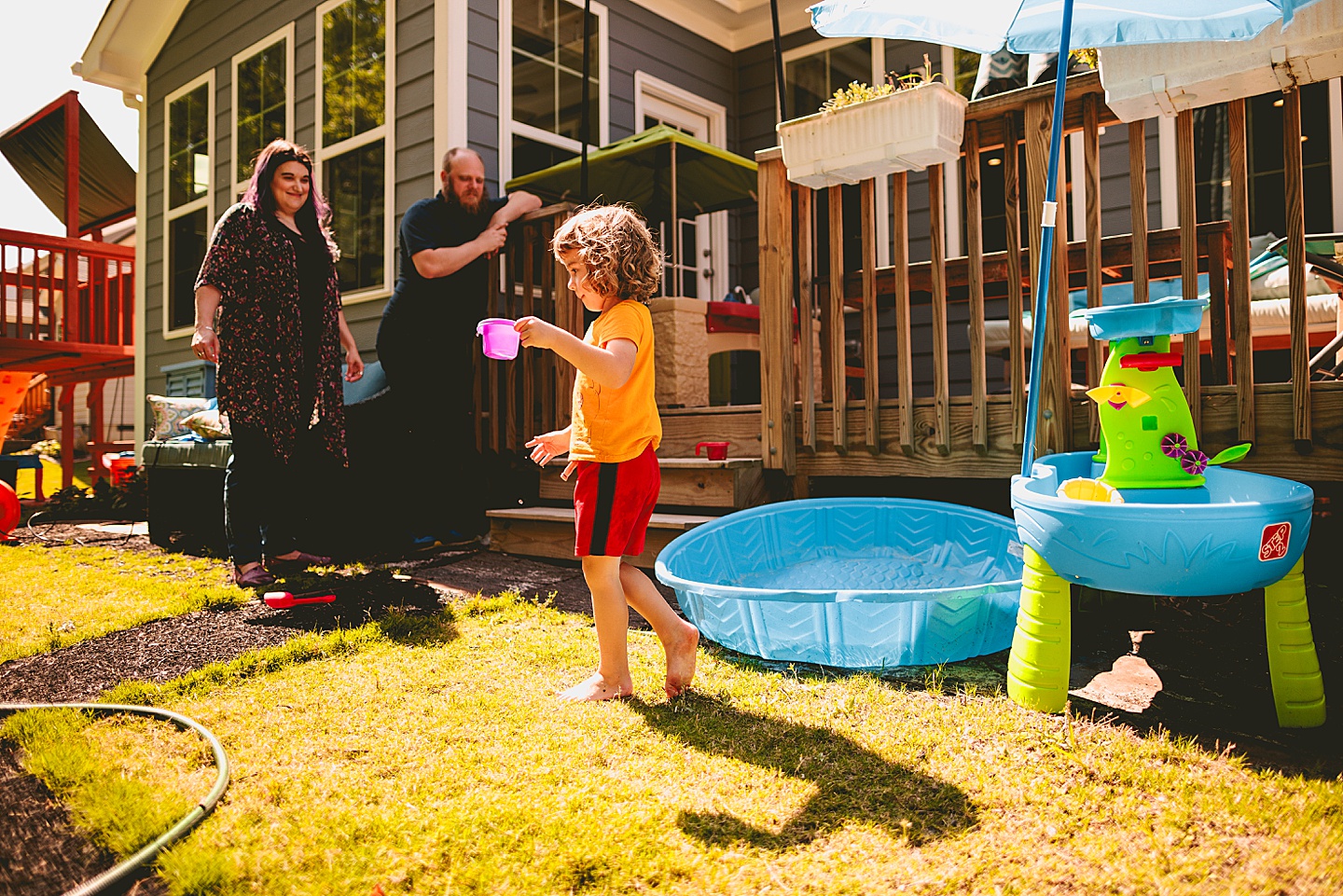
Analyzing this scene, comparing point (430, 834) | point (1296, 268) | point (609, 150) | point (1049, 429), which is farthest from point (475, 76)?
point (430, 834)

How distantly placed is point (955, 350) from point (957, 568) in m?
3.63

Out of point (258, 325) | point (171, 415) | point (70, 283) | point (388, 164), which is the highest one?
point (388, 164)

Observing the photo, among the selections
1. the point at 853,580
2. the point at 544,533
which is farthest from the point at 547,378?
the point at 853,580

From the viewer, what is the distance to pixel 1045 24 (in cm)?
246

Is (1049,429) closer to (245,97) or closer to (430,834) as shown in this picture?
(430,834)

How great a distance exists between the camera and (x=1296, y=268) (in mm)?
2400

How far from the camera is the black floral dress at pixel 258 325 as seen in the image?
10.9 ft

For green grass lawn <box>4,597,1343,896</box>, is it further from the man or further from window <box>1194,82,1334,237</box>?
window <box>1194,82,1334,237</box>

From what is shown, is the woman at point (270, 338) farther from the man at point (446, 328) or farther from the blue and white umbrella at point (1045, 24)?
the blue and white umbrella at point (1045, 24)

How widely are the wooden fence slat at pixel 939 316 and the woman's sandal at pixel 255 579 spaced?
2634 millimetres

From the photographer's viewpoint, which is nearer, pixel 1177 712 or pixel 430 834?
pixel 430 834

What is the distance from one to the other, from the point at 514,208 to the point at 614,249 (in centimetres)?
266

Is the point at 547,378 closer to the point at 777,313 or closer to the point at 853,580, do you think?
the point at 777,313

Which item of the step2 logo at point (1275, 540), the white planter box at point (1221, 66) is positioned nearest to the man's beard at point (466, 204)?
the white planter box at point (1221, 66)
